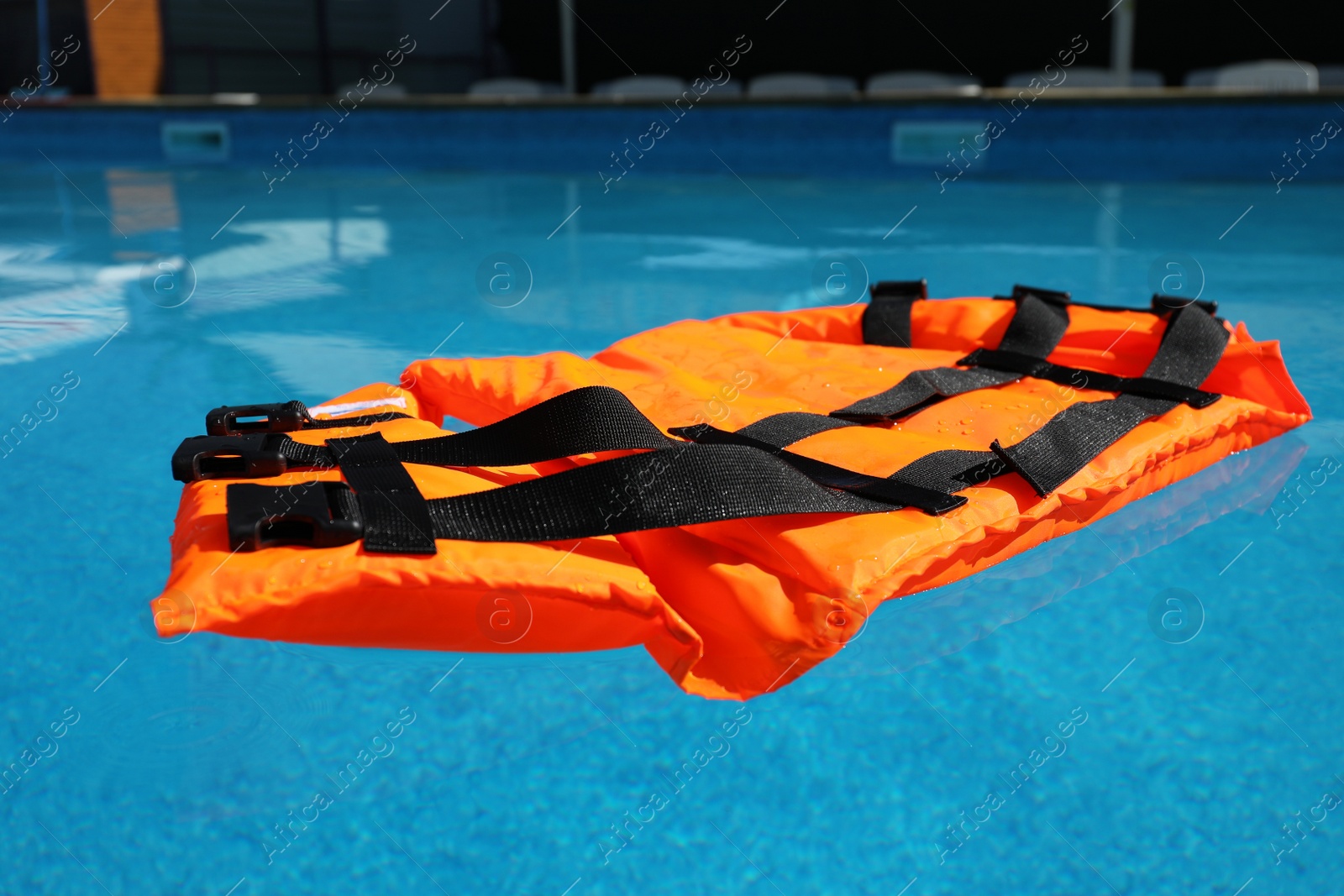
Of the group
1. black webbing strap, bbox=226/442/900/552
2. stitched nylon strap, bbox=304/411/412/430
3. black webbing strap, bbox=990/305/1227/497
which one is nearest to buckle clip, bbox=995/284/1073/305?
black webbing strap, bbox=990/305/1227/497

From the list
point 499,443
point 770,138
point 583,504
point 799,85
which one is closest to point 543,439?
point 499,443

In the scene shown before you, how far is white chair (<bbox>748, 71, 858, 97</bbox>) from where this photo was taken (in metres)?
9.55

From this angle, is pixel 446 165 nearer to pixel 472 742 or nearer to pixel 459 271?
pixel 459 271

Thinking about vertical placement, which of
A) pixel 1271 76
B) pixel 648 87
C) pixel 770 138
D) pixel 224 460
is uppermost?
pixel 1271 76

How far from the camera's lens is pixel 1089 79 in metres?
8.63

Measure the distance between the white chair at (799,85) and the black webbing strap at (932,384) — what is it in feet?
25.5

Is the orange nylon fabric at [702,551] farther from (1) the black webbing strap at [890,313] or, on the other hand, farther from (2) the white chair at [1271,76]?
(2) the white chair at [1271,76]

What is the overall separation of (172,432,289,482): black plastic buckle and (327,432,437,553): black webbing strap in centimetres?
7

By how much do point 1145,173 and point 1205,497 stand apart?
533 centimetres

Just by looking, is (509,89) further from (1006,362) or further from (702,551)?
(702,551)

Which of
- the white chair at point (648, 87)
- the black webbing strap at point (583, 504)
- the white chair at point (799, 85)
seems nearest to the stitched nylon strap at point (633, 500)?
the black webbing strap at point (583, 504)

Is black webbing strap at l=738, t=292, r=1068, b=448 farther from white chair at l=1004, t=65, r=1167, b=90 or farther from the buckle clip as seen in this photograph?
white chair at l=1004, t=65, r=1167, b=90

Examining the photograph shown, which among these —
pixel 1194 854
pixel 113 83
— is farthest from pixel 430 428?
pixel 113 83

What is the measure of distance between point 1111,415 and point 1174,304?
55 cm
